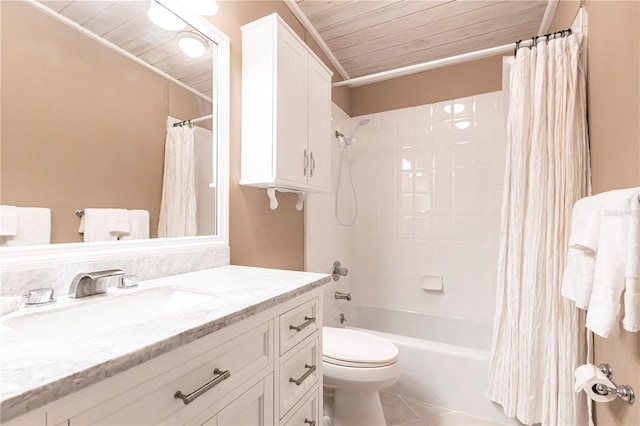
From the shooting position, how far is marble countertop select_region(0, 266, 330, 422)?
383 millimetres

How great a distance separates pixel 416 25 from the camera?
2.10m

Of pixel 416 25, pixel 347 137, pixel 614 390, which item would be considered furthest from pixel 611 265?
pixel 347 137

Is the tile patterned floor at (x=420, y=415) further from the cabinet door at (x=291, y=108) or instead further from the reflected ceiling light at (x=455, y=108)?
the reflected ceiling light at (x=455, y=108)

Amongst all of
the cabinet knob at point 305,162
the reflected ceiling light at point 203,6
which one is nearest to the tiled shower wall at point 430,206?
the cabinet knob at point 305,162

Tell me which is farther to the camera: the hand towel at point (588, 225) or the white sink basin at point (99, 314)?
the hand towel at point (588, 225)

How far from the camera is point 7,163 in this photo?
2.54 ft

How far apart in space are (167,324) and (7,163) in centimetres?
63

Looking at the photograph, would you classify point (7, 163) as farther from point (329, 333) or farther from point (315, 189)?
point (329, 333)

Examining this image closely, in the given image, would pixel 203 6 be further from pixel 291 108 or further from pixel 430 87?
pixel 430 87

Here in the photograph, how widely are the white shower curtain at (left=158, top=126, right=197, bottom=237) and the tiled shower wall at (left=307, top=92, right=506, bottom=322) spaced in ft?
3.33

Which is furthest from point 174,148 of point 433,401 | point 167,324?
point 433,401

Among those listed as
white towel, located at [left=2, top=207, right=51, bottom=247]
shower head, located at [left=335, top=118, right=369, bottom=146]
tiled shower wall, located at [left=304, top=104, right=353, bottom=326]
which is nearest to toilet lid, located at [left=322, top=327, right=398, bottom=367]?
tiled shower wall, located at [left=304, top=104, right=353, bottom=326]

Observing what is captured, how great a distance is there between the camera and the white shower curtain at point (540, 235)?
1.44 m

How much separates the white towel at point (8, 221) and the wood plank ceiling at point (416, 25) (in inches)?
72.4
